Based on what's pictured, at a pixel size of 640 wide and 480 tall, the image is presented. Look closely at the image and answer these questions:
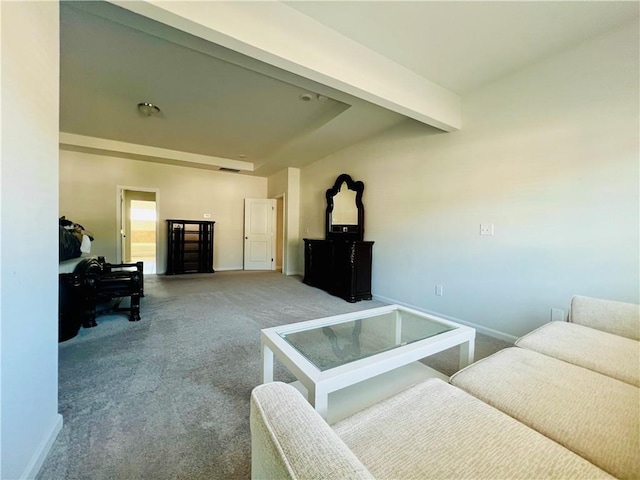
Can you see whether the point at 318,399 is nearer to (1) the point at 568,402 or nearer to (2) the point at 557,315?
(1) the point at 568,402

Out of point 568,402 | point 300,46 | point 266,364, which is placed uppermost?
point 300,46

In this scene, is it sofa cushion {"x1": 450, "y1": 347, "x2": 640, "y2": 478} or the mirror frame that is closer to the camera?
sofa cushion {"x1": 450, "y1": 347, "x2": 640, "y2": 478}

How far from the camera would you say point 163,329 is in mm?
2641

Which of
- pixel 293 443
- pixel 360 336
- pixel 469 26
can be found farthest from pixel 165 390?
Answer: pixel 469 26

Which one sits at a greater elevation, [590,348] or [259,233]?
[259,233]

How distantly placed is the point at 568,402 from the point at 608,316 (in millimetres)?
1059

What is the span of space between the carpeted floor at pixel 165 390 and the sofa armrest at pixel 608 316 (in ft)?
2.53

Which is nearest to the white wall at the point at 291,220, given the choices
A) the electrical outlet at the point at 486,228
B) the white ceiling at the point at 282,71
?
the white ceiling at the point at 282,71

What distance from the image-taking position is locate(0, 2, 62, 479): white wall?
35.8 inches

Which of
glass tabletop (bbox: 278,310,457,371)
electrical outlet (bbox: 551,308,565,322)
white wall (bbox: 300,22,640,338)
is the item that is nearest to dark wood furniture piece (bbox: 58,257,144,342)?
glass tabletop (bbox: 278,310,457,371)

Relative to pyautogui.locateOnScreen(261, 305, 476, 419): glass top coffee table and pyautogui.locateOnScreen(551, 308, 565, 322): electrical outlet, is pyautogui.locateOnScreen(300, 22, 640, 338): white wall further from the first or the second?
pyautogui.locateOnScreen(261, 305, 476, 419): glass top coffee table

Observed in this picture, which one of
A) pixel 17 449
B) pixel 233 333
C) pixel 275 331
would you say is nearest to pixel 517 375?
A: pixel 275 331

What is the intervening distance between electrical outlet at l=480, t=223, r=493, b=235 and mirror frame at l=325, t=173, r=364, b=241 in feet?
5.82

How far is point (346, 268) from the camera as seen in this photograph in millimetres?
3945
